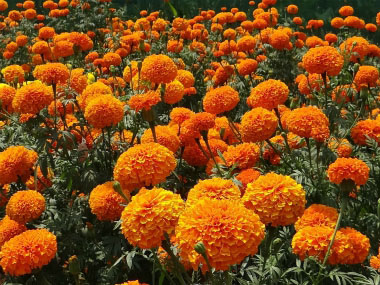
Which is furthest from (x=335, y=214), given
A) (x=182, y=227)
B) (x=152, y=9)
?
(x=152, y=9)

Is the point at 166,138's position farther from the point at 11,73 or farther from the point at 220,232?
the point at 11,73

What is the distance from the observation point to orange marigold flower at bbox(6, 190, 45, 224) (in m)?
2.15

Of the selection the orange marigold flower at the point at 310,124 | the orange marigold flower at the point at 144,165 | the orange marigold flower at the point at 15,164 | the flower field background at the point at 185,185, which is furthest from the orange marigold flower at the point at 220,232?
the orange marigold flower at the point at 15,164

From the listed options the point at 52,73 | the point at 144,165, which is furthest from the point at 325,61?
the point at 52,73

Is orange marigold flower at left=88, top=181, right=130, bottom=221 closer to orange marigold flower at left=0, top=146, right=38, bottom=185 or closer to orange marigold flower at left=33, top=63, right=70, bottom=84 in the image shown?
orange marigold flower at left=0, top=146, right=38, bottom=185

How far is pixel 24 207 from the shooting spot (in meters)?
2.15

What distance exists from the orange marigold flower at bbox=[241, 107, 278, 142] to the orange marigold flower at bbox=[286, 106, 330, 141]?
12cm

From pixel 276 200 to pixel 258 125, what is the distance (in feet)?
2.77

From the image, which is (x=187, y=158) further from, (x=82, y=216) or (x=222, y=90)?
→ (x=82, y=216)

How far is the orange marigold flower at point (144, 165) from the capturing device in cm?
174

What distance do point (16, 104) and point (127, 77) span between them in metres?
1.50

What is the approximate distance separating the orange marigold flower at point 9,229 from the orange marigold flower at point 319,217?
1.33 meters

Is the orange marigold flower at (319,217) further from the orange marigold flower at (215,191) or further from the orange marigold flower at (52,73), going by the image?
the orange marigold flower at (52,73)

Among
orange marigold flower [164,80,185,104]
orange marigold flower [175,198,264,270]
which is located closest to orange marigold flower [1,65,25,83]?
orange marigold flower [164,80,185,104]
